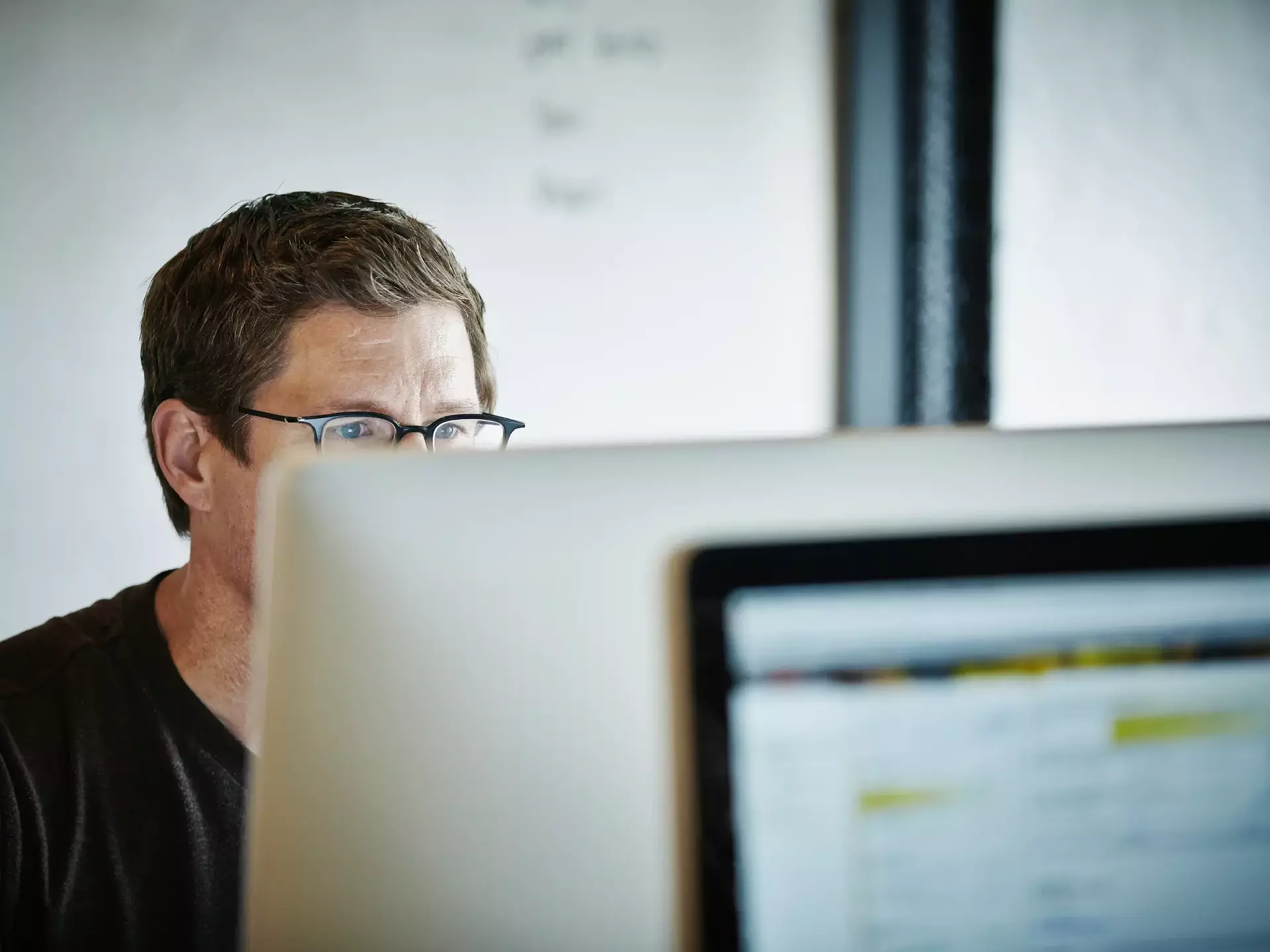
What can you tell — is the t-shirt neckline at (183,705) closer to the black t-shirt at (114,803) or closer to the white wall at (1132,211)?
the black t-shirt at (114,803)

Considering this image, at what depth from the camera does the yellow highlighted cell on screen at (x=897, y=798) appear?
317 mm

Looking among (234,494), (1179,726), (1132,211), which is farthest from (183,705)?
(1132,211)

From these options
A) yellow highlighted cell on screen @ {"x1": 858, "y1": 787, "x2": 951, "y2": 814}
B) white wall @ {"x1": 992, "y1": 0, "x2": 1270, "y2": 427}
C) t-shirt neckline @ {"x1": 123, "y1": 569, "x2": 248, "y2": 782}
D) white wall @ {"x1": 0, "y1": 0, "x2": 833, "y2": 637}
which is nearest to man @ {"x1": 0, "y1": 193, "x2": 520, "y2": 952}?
t-shirt neckline @ {"x1": 123, "y1": 569, "x2": 248, "y2": 782}

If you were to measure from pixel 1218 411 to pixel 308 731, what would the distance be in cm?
157

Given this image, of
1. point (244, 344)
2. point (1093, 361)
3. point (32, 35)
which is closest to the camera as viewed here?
point (244, 344)

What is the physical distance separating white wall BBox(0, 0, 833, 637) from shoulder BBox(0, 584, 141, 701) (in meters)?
0.27

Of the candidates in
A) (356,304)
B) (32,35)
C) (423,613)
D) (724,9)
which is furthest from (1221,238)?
(32,35)

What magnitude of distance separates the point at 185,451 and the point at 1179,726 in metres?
0.87

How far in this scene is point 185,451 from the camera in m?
0.91

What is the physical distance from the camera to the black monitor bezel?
0.31 meters

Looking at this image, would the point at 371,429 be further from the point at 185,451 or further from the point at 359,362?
the point at 185,451

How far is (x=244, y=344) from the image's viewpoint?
0.88 metres

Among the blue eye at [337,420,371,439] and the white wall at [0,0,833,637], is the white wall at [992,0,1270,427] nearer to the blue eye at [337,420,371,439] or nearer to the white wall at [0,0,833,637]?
the white wall at [0,0,833,637]

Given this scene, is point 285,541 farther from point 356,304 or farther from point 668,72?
point 668,72
